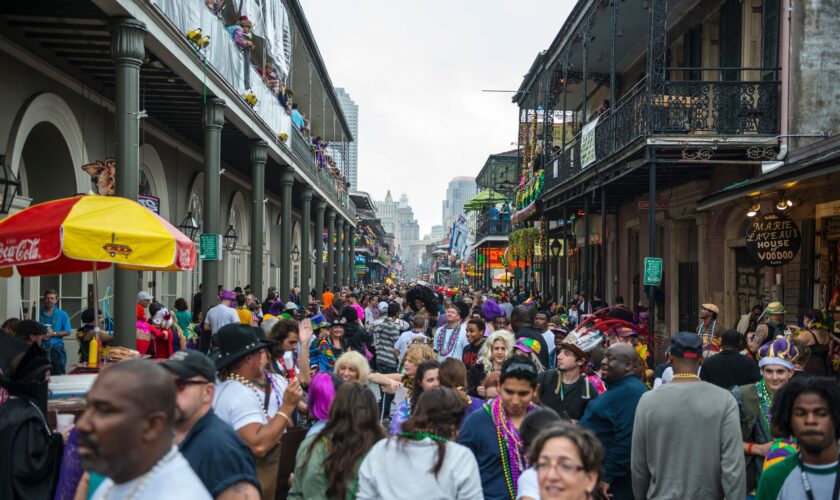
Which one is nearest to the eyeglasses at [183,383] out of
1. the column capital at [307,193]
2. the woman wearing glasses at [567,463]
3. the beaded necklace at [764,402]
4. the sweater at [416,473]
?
the sweater at [416,473]

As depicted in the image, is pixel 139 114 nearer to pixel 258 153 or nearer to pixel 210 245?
pixel 210 245

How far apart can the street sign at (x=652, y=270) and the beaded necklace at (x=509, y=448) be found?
1030 centimetres

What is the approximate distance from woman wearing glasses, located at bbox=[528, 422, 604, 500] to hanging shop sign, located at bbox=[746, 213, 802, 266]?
10909mm

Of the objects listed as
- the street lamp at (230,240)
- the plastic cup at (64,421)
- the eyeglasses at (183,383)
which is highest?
the street lamp at (230,240)

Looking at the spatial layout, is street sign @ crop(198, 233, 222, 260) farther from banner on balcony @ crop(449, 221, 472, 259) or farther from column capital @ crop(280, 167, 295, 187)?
banner on balcony @ crop(449, 221, 472, 259)

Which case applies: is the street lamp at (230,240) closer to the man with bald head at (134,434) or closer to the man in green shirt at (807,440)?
the man in green shirt at (807,440)

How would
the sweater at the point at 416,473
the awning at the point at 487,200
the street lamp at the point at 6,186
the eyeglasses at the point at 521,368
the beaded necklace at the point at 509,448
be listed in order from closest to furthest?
1. the sweater at the point at 416,473
2. the beaded necklace at the point at 509,448
3. the eyeglasses at the point at 521,368
4. the street lamp at the point at 6,186
5. the awning at the point at 487,200

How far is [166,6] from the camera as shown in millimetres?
11438

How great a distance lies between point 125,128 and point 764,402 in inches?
315

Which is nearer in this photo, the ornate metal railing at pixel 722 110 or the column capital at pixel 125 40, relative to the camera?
the column capital at pixel 125 40

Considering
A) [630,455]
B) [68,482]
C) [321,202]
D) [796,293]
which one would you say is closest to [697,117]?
[796,293]

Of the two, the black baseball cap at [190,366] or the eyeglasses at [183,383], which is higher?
the black baseball cap at [190,366]

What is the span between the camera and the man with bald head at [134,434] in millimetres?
2549

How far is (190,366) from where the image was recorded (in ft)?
12.8
